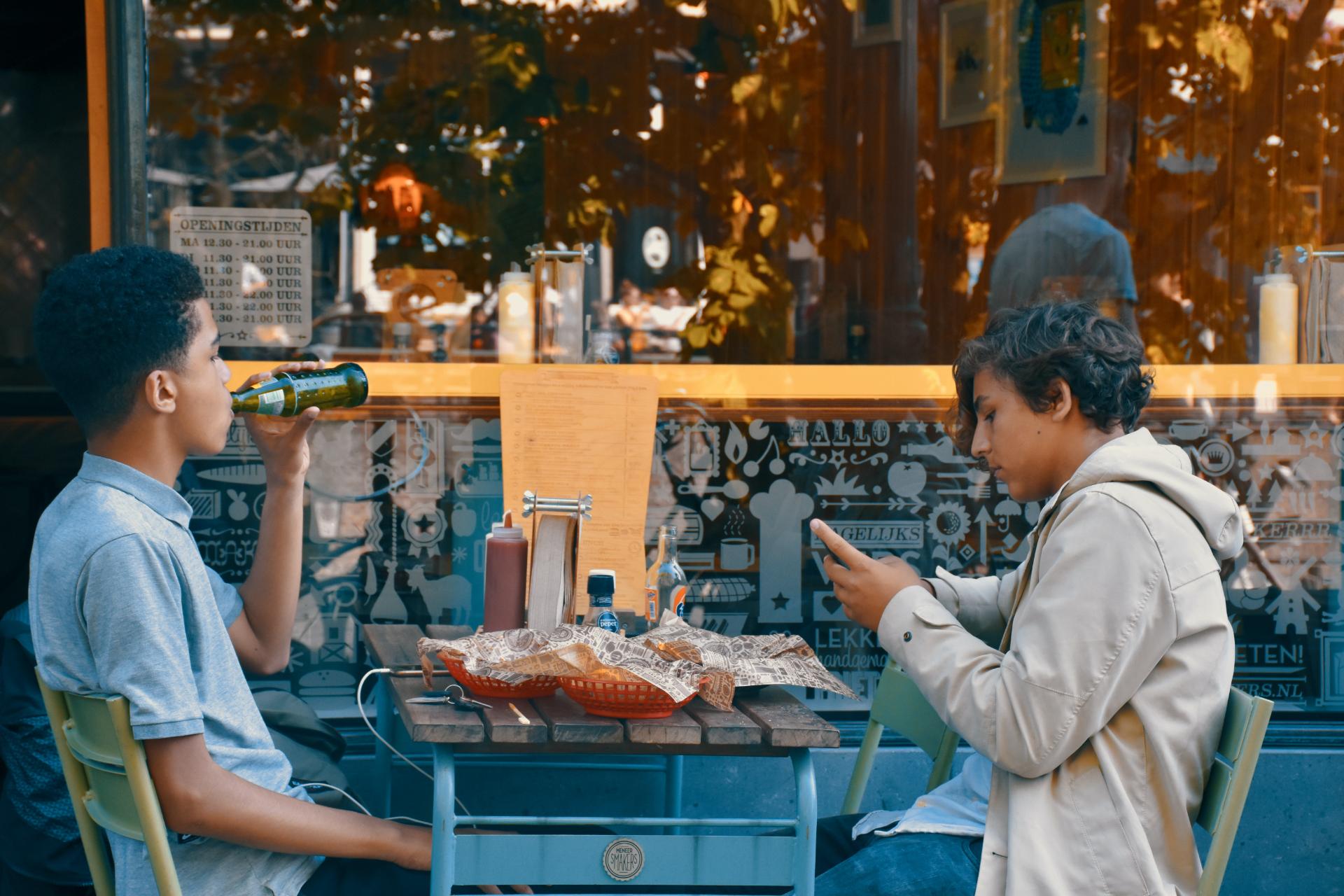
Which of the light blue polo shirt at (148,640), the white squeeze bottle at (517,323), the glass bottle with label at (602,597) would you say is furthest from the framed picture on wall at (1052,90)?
the light blue polo shirt at (148,640)

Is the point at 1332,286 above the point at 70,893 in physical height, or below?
above

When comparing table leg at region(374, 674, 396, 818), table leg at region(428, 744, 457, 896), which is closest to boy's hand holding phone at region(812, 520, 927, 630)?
table leg at region(428, 744, 457, 896)

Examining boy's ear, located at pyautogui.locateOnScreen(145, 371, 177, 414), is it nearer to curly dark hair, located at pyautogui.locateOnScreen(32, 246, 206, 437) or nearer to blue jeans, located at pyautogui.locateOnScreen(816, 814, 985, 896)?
curly dark hair, located at pyautogui.locateOnScreen(32, 246, 206, 437)

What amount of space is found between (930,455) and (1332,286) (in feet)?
4.39

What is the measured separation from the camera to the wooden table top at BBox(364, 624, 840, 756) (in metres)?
2.04

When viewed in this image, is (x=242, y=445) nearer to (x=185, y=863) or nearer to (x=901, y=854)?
(x=185, y=863)

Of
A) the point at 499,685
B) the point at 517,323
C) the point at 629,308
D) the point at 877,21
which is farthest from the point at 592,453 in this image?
the point at 877,21

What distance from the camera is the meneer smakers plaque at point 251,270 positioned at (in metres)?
3.79

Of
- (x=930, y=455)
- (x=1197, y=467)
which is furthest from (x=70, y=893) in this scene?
(x=1197, y=467)

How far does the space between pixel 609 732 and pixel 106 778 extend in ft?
2.40

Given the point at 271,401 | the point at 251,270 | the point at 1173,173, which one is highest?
the point at 1173,173

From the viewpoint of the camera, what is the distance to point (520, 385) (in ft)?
11.9

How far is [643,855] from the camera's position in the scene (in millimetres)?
2027

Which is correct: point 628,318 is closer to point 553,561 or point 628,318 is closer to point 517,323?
point 517,323
